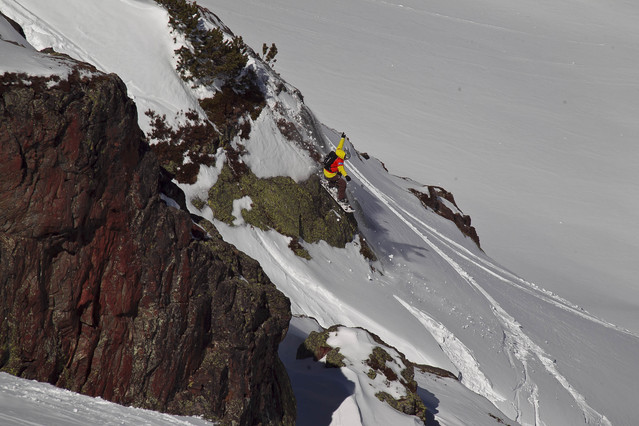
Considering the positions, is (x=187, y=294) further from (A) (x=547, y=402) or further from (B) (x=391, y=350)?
(A) (x=547, y=402)

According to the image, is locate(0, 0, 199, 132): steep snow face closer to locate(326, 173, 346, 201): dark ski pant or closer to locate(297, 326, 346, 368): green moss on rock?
locate(326, 173, 346, 201): dark ski pant

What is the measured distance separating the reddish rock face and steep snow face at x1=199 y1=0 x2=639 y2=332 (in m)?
29.0

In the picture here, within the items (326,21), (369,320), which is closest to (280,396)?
(369,320)

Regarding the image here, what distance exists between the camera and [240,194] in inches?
739

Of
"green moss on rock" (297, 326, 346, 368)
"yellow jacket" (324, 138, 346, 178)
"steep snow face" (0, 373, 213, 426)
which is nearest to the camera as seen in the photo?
"steep snow face" (0, 373, 213, 426)

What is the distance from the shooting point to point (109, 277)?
8594mm

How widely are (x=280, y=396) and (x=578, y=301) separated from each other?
27.6 metres

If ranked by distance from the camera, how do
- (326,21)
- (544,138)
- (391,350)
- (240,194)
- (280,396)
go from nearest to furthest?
(280,396)
(391,350)
(240,194)
(544,138)
(326,21)

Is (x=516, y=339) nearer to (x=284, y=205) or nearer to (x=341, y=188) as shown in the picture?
(x=341, y=188)

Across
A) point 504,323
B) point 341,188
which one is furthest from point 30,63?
point 504,323

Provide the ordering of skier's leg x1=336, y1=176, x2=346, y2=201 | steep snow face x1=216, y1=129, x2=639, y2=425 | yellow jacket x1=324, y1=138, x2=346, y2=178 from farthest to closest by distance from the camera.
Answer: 1. skier's leg x1=336, y1=176, x2=346, y2=201
2. yellow jacket x1=324, y1=138, x2=346, y2=178
3. steep snow face x1=216, y1=129, x2=639, y2=425

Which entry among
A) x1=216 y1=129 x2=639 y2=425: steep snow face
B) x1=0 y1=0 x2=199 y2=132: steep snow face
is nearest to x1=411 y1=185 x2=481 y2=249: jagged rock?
x1=216 y1=129 x2=639 y2=425: steep snow face

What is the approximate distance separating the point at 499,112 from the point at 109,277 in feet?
191

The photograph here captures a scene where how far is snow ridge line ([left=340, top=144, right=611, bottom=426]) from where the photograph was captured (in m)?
22.8
